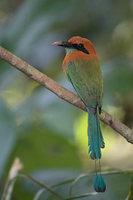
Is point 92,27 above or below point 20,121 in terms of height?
above

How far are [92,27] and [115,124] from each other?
2.08m

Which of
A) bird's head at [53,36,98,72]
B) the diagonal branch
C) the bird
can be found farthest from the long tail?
bird's head at [53,36,98,72]

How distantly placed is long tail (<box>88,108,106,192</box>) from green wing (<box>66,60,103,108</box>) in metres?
0.07

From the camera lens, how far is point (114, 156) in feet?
11.8

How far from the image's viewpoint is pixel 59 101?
8.63 ft

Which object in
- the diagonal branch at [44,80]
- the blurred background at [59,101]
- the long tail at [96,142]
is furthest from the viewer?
the blurred background at [59,101]

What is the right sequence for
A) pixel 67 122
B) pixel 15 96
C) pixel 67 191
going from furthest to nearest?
1. pixel 15 96
2. pixel 67 122
3. pixel 67 191

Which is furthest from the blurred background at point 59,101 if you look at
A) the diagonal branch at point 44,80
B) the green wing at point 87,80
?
the diagonal branch at point 44,80

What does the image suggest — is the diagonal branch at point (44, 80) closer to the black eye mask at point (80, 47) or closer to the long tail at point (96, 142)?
the long tail at point (96, 142)

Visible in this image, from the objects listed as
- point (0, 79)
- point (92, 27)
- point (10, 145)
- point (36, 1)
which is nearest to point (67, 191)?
point (10, 145)

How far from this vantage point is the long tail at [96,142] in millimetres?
1698

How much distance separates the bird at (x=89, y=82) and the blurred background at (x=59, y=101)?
224mm

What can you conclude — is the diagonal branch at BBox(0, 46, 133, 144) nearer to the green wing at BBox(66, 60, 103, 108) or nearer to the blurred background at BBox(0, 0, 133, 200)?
the green wing at BBox(66, 60, 103, 108)

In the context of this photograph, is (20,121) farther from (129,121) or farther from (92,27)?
(92,27)
